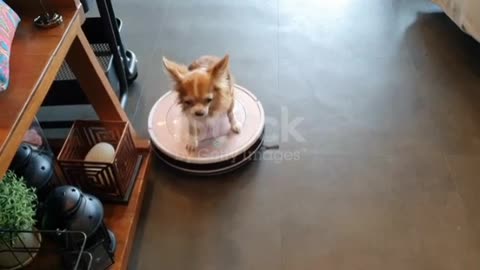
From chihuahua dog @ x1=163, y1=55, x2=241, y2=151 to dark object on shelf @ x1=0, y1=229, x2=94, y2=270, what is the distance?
0.58 meters

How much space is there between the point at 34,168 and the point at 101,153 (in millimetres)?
230

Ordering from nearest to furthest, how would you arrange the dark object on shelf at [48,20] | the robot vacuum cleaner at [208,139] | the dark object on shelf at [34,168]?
1. the dark object on shelf at [48,20]
2. the dark object on shelf at [34,168]
3. the robot vacuum cleaner at [208,139]

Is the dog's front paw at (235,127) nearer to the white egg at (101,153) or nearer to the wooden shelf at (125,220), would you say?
the wooden shelf at (125,220)

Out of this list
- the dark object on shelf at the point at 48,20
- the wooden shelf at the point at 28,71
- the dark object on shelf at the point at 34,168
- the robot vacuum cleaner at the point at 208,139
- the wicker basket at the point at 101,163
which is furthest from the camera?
the robot vacuum cleaner at the point at 208,139

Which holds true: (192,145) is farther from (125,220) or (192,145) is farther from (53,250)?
(53,250)

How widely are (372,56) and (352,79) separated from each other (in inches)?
9.3

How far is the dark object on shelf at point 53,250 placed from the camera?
1254 millimetres

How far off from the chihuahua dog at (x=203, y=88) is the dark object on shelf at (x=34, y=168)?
0.52 m

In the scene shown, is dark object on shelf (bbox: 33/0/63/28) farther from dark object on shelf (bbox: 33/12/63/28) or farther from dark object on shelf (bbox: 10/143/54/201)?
dark object on shelf (bbox: 10/143/54/201)

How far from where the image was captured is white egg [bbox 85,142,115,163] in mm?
1520

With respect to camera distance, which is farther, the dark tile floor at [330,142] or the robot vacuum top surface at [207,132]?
the robot vacuum top surface at [207,132]

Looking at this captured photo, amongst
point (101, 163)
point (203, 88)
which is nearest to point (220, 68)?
point (203, 88)

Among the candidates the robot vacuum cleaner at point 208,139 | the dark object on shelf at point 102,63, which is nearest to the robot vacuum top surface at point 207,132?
the robot vacuum cleaner at point 208,139

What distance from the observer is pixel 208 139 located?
177 cm
